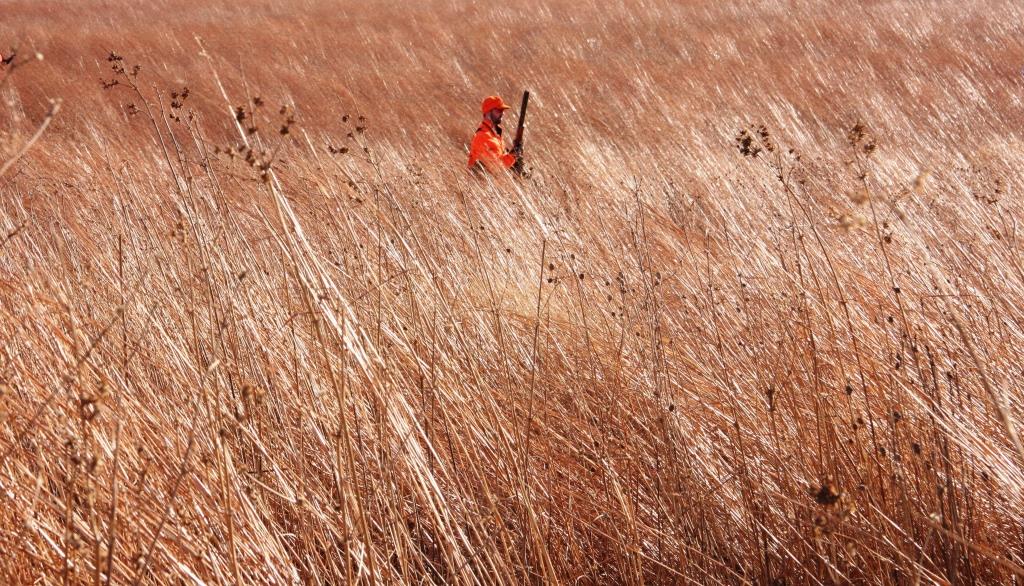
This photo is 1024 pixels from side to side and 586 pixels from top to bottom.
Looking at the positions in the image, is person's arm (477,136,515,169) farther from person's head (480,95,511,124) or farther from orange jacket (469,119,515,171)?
person's head (480,95,511,124)

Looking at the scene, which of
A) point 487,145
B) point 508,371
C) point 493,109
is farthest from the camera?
point 493,109

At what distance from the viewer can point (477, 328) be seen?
2.22m

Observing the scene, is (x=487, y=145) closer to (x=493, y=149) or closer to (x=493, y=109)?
(x=493, y=149)

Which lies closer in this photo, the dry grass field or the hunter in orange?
the dry grass field


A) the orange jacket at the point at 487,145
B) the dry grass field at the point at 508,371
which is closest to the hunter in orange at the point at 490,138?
the orange jacket at the point at 487,145

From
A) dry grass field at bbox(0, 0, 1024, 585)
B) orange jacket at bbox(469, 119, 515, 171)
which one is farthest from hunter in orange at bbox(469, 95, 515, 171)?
dry grass field at bbox(0, 0, 1024, 585)

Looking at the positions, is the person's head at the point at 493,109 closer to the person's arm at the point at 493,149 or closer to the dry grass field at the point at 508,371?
the person's arm at the point at 493,149

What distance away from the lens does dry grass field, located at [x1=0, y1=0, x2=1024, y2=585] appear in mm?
1360

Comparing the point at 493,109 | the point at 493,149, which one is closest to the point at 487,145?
the point at 493,149

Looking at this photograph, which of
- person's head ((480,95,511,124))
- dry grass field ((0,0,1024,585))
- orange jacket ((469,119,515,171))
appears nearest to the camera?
dry grass field ((0,0,1024,585))

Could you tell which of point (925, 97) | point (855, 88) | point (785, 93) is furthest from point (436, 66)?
point (925, 97)

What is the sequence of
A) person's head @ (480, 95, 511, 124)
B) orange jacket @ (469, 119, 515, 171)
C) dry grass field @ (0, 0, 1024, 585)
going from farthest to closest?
person's head @ (480, 95, 511, 124), orange jacket @ (469, 119, 515, 171), dry grass field @ (0, 0, 1024, 585)

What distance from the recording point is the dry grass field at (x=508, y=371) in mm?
1360

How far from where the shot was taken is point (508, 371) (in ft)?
6.01
